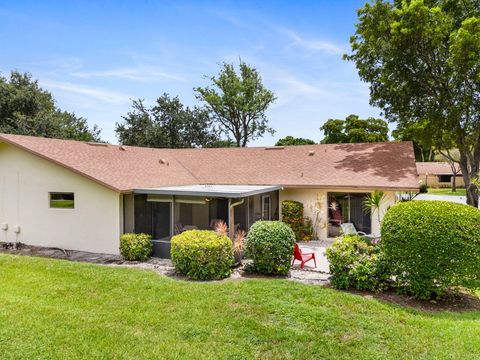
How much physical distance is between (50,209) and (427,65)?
70.5 ft

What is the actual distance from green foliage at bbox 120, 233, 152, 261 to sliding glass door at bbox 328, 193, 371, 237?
9.18 metres

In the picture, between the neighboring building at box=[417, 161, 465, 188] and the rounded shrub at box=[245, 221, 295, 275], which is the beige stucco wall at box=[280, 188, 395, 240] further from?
the neighboring building at box=[417, 161, 465, 188]

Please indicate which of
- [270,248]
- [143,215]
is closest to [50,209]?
[143,215]

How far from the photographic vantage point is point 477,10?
18.8 m

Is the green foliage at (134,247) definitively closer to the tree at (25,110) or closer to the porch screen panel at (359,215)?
the porch screen panel at (359,215)

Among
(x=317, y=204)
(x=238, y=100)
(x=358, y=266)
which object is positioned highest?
(x=238, y=100)

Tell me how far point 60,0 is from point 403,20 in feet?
55.8

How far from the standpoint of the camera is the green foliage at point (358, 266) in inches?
365

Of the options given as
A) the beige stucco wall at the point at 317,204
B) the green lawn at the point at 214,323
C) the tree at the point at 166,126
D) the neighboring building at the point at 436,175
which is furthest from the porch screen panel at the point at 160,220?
the neighboring building at the point at 436,175

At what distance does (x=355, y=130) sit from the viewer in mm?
50062

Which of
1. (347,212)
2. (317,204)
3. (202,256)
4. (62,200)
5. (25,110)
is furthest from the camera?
(25,110)

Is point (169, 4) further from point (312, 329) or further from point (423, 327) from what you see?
point (423, 327)

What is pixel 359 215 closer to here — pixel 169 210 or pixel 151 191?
pixel 169 210

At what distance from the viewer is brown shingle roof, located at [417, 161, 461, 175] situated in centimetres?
5813
